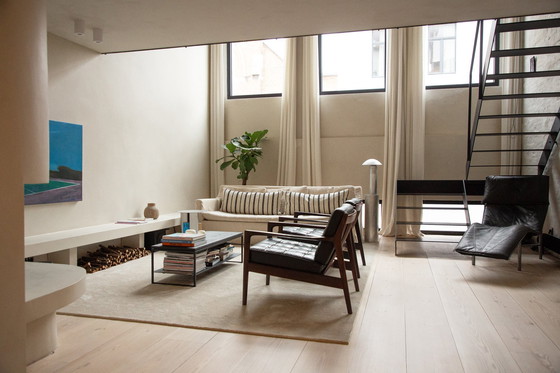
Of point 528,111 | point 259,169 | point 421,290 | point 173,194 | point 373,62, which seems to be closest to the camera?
point 421,290

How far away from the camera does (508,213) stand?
5.14m

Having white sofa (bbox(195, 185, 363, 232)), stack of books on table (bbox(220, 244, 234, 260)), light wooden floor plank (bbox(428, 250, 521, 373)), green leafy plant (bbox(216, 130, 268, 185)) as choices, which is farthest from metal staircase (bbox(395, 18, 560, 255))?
green leafy plant (bbox(216, 130, 268, 185))

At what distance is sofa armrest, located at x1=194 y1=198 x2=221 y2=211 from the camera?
20.1ft

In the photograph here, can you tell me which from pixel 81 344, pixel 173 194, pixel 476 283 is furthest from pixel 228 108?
pixel 81 344

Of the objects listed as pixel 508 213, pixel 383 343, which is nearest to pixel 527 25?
pixel 508 213

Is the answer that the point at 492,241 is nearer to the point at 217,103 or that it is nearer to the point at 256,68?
the point at 256,68

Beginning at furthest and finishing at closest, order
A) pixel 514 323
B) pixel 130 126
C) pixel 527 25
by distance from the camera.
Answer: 1. pixel 130 126
2. pixel 527 25
3. pixel 514 323

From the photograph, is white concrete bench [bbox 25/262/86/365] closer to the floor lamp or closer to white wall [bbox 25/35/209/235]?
white wall [bbox 25/35/209/235]

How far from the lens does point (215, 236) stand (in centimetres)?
441

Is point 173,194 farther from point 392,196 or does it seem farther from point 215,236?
point 392,196

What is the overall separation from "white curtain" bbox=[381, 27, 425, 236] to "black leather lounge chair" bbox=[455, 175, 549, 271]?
4.96 ft

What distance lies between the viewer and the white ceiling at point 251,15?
11.6ft

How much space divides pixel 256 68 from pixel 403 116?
8.94 feet

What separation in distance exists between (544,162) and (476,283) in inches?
95.7
